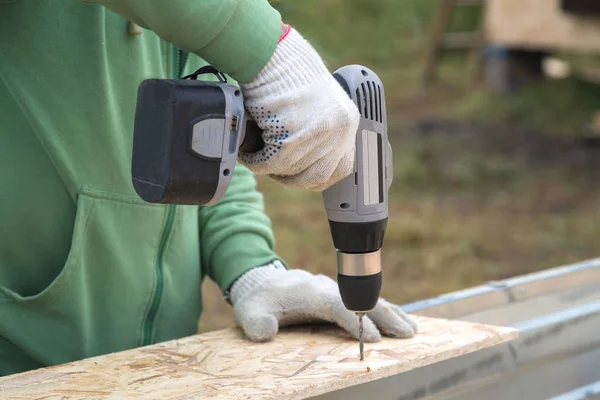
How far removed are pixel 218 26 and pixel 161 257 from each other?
0.62 metres

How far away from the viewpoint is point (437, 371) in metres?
1.66

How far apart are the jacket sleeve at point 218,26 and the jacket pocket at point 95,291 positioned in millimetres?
424

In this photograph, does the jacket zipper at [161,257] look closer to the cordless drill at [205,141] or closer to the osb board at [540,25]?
the cordless drill at [205,141]

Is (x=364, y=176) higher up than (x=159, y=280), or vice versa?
(x=364, y=176)

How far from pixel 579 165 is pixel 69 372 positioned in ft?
16.7

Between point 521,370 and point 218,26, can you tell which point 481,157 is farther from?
point 218,26

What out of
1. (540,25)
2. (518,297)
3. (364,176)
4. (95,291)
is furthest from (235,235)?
(540,25)

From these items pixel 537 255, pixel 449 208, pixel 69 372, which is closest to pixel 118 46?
pixel 69 372

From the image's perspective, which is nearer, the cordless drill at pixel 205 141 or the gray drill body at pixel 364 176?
the cordless drill at pixel 205 141

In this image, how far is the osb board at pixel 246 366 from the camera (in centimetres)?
135

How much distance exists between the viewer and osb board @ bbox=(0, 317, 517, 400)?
135 cm

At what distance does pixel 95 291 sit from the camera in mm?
1603

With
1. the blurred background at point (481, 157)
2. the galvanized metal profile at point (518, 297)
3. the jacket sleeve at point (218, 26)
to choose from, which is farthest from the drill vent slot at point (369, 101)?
the blurred background at point (481, 157)

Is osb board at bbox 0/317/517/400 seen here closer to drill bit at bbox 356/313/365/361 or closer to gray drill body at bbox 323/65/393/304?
drill bit at bbox 356/313/365/361
